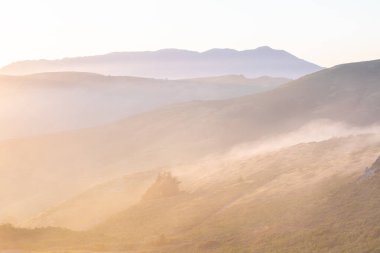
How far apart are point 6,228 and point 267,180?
31993 millimetres

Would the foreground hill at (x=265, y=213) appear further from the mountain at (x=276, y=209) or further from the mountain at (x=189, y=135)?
the mountain at (x=189, y=135)

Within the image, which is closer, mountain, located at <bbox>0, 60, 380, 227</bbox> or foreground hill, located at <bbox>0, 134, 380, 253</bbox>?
foreground hill, located at <bbox>0, 134, 380, 253</bbox>

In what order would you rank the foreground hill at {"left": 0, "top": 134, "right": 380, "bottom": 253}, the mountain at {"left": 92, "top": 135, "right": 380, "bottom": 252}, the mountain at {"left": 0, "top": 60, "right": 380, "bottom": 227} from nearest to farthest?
the mountain at {"left": 92, "top": 135, "right": 380, "bottom": 252}
the foreground hill at {"left": 0, "top": 134, "right": 380, "bottom": 253}
the mountain at {"left": 0, "top": 60, "right": 380, "bottom": 227}

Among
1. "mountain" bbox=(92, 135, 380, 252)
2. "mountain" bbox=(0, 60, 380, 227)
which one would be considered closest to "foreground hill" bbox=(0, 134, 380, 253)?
"mountain" bbox=(92, 135, 380, 252)

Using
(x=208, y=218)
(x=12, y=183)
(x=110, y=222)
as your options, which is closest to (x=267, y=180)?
(x=208, y=218)

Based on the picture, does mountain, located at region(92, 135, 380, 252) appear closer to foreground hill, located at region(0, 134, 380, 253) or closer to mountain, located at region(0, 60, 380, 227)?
foreground hill, located at region(0, 134, 380, 253)

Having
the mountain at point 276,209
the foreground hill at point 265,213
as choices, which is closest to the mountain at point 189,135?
the mountain at point 276,209

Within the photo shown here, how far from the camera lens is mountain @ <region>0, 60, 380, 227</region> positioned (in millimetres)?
125312

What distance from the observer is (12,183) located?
452 feet

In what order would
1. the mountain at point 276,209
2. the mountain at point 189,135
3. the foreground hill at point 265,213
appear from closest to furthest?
the mountain at point 276,209 < the foreground hill at point 265,213 < the mountain at point 189,135

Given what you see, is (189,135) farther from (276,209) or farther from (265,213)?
(265,213)

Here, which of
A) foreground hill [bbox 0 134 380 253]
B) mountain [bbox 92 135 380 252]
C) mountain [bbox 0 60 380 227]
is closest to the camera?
mountain [bbox 92 135 380 252]

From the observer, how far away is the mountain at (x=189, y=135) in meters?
125

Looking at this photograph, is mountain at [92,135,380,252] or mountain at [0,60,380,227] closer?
mountain at [92,135,380,252]
